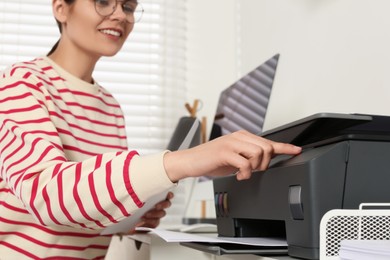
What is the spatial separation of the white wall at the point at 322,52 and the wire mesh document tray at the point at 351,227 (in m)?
0.62

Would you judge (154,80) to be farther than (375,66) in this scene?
Yes

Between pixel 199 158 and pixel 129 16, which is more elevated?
pixel 129 16

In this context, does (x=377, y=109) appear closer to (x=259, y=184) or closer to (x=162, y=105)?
(x=259, y=184)

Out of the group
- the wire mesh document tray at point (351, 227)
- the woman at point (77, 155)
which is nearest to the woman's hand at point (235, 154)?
the woman at point (77, 155)

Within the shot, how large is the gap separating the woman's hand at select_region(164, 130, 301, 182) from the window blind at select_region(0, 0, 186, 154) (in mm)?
1647

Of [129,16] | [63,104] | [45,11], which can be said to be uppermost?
[45,11]

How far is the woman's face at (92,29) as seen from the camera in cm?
131

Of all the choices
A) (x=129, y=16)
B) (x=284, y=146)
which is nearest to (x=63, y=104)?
(x=129, y=16)

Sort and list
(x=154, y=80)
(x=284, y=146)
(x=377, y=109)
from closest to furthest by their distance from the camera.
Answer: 1. (x=284, y=146)
2. (x=377, y=109)
3. (x=154, y=80)

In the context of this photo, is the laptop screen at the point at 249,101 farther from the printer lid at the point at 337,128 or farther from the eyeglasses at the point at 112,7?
the printer lid at the point at 337,128

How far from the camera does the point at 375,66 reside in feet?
4.21

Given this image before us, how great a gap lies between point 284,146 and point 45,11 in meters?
1.94

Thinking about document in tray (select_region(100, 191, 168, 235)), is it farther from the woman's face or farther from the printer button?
the printer button

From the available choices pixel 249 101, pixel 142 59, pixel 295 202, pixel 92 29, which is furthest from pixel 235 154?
pixel 142 59
